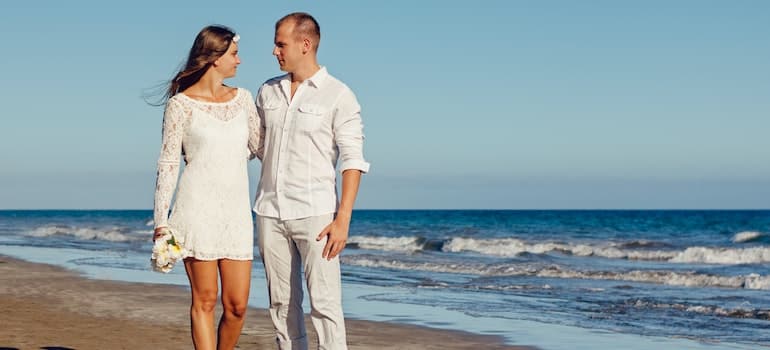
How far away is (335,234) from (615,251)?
79.7ft

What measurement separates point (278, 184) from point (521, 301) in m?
7.82

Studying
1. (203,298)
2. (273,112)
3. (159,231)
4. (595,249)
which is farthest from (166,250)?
(595,249)

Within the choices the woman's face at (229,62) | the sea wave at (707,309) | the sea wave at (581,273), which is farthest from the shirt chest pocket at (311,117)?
the sea wave at (581,273)

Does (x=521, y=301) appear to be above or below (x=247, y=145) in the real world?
below

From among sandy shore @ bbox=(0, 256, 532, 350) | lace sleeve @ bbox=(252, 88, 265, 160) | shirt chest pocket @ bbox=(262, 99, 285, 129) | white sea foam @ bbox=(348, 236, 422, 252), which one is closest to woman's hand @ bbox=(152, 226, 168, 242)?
lace sleeve @ bbox=(252, 88, 265, 160)

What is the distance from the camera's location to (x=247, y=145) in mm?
4527

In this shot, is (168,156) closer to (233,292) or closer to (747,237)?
(233,292)

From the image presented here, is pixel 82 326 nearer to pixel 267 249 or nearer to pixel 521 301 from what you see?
pixel 267 249

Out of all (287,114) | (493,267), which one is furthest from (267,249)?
(493,267)

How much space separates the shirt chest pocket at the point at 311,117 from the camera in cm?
427

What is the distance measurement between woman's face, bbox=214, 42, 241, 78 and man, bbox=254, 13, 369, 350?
0.23m

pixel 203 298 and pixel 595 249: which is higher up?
pixel 203 298

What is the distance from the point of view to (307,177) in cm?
430

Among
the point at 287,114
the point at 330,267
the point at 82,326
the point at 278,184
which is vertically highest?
the point at 287,114
